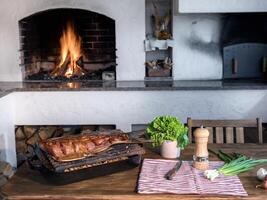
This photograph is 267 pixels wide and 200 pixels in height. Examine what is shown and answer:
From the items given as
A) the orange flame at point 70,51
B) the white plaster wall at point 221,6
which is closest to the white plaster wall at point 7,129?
the orange flame at point 70,51

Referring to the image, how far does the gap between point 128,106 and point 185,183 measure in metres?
1.76

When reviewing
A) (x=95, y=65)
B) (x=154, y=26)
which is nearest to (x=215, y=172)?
(x=154, y=26)

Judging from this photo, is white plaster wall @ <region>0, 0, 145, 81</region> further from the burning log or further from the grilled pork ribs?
the grilled pork ribs

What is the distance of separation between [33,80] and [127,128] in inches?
38.8

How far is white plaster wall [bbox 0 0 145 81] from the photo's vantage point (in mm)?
3342

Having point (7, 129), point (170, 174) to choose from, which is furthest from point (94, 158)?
point (7, 129)

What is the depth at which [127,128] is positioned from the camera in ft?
10.4

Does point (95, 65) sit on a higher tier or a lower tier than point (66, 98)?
higher

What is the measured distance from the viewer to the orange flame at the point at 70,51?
370cm

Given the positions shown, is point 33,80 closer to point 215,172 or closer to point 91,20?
point 91,20

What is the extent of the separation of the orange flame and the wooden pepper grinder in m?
2.29

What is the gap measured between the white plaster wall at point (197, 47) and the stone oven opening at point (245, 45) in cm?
8

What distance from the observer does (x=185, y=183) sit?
1.41 meters

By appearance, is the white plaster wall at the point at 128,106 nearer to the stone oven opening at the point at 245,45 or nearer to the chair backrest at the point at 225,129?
the stone oven opening at the point at 245,45
